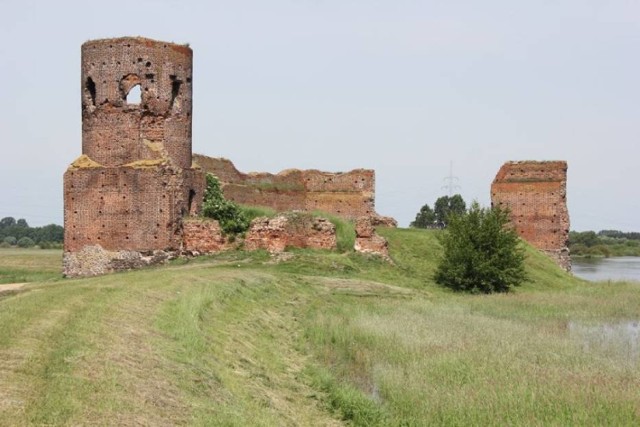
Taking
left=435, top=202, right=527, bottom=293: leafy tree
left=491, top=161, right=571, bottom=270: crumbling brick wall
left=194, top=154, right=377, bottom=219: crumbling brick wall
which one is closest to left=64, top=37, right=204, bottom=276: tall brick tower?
left=435, top=202, right=527, bottom=293: leafy tree

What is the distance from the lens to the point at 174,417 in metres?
7.07

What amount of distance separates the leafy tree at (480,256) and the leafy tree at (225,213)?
696 cm

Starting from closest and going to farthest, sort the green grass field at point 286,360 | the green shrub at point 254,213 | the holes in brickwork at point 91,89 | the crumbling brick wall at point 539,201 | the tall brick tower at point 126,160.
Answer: the green grass field at point 286,360
the tall brick tower at point 126,160
the holes in brickwork at point 91,89
the green shrub at point 254,213
the crumbling brick wall at point 539,201

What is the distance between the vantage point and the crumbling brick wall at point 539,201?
38.2 meters

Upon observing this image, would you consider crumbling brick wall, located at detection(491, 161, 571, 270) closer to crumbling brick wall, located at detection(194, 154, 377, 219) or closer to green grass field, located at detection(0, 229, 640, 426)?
crumbling brick wall, located at detection(194, 154, 377, 219)

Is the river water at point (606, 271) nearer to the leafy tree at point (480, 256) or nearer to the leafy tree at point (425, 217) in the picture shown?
the leafy tree at point (480, 256)

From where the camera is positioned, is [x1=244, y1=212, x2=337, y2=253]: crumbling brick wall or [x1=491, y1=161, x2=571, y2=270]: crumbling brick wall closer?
[x1=244, y1=212, x2=337, y2=253]: crumbling brick wall

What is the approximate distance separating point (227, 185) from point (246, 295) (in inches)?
704

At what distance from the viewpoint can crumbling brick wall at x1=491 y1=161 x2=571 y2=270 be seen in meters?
38.2

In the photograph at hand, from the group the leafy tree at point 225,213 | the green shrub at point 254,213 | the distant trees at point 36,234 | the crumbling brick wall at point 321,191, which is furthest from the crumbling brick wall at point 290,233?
the distant trees at point 36,234

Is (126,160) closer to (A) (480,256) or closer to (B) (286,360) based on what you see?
(A) (480,256)

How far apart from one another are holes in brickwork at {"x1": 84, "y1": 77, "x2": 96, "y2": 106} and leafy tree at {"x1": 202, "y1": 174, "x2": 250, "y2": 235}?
5.13 meters

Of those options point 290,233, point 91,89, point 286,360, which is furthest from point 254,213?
point 286,360

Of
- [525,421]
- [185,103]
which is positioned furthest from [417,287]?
[525,421]
